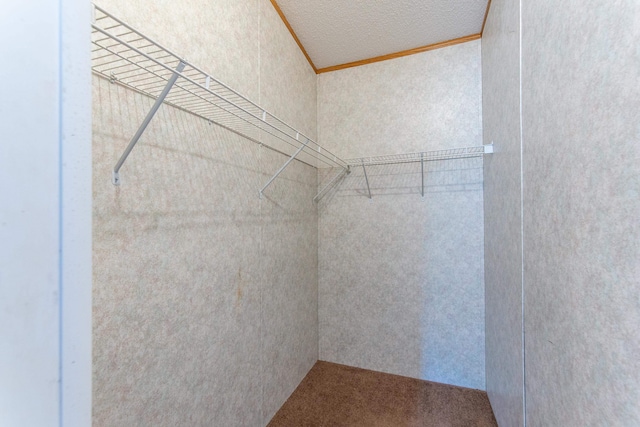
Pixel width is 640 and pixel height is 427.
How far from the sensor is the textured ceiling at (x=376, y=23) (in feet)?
4.97

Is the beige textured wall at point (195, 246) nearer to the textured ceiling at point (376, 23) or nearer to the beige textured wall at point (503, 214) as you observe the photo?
the textured ceiling at point (376, 23)

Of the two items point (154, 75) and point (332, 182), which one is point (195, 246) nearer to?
point (154, 75)

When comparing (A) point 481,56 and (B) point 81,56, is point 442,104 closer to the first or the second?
(A) point 481,56

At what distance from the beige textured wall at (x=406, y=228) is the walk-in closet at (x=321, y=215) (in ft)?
0.05

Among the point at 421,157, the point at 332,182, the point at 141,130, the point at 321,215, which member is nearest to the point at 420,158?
the point at 421,157

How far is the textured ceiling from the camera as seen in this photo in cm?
152

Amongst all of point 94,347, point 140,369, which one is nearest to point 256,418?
point 140,369

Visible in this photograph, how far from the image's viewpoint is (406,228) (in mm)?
1928

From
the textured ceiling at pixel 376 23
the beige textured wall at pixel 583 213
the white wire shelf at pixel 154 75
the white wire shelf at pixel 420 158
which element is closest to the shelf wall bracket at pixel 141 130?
the white wire shelf at pixel 154 75

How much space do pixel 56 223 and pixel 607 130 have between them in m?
1.00

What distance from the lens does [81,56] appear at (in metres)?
0.33

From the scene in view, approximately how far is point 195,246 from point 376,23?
174 cm

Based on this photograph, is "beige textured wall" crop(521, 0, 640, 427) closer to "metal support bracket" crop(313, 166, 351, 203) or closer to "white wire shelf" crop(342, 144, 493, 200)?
"white wire shelf" crop(342, 144, 493, 200)

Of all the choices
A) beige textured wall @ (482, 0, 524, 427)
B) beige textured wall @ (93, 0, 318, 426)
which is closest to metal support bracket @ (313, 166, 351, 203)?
beige textured wall @ (93, 0, 318, 426)
